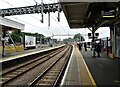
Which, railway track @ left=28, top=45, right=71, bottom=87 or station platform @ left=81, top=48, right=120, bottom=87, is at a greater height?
station platform @ left=81, top=48, right=120, bottom=87

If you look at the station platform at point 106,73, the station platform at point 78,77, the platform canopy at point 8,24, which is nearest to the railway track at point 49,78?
the station platform at point 78,77

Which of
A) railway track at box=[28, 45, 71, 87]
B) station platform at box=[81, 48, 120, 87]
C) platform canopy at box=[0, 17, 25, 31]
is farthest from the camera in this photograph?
platform canopy at box=[0, 17, 25, 31]

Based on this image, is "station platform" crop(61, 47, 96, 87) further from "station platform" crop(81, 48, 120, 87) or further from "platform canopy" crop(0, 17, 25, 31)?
"platform canopy" crop(0, 17, 25, 31)

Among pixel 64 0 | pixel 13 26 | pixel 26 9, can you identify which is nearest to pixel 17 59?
pixel 13 26

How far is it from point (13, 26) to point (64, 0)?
22.1m

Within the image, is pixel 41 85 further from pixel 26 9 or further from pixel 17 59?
pixel 26 9

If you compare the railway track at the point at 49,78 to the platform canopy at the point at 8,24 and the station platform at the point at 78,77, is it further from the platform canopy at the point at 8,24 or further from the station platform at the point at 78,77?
the platform canopy at the point at 8,24

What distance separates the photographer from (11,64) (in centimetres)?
2328

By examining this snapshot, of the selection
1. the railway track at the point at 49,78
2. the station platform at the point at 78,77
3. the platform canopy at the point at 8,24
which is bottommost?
the railway track at the point at 49,78

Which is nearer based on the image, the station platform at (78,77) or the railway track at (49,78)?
Result: the station platform at (78,77)

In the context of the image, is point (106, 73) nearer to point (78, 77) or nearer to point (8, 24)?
point (78, 77)

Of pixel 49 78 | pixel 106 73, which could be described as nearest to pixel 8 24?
pixel 49 78

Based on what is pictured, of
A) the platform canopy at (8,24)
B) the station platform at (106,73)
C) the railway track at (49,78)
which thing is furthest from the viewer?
the platform canopy at (8,24)

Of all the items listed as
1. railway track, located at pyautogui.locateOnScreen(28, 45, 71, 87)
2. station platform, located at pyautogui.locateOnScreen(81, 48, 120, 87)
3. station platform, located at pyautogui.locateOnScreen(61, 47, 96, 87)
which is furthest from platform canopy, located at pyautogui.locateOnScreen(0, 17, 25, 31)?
Answer: station platform, located at pyautogui.locateOnScreen(61, 47, 96, 87)
